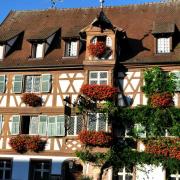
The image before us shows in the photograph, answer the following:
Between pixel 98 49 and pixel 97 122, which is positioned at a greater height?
pixel 98 49

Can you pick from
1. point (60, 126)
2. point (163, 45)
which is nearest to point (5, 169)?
point (60, 126)

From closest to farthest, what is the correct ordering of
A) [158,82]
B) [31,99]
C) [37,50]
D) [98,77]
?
[158,82] → [98,77] → [31,99] → [37,50]

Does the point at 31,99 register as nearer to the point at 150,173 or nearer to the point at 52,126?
the point at 52,126

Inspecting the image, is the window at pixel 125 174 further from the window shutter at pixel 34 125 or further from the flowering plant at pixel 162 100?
the window shutter at pixel 34 125

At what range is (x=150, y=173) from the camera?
91.9ft

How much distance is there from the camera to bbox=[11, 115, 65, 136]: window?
98.4 feet

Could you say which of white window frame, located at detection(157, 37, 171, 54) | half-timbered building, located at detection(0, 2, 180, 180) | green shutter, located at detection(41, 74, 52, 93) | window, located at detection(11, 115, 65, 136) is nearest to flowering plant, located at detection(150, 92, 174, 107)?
half-timbered building, located at detection(0, 2, 180, 180)

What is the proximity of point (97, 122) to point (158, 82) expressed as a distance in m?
4.20

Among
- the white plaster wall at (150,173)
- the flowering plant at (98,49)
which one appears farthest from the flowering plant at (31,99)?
the white plaster wall at (150,173)

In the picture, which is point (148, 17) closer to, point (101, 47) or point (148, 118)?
point (101, 47)

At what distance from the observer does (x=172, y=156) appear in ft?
89.8

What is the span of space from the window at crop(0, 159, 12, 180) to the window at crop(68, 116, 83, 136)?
4.29 meters

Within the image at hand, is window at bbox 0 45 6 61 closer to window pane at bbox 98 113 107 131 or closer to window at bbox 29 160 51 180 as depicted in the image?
window at bbox 29 160 51 180

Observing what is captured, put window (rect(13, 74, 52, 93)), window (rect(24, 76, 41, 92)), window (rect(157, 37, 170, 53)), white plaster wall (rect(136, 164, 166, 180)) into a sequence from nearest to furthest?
white plaster wall (rect(136, 164, 166, 180)) < window (rect(157, 37, 170, 53)) < window (rect(13, 74, 52, 93)) < window (rect(24, 76, 41, 92))
